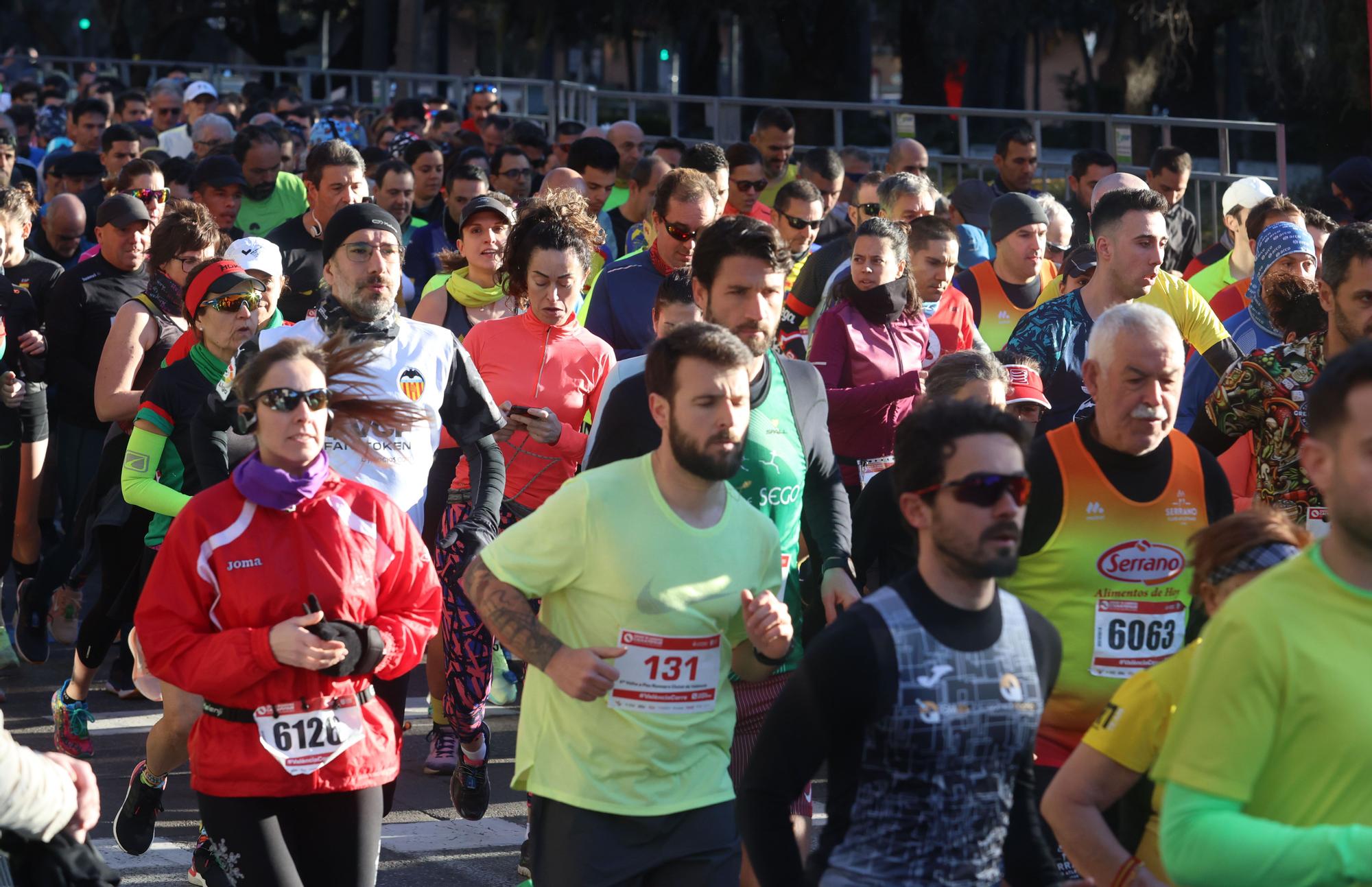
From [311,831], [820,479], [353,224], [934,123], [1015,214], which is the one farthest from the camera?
[934,123]

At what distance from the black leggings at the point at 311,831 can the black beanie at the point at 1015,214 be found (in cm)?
501

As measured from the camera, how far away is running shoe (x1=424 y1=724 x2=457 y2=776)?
6883 millimetres

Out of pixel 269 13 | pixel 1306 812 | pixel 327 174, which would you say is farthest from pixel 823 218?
pixel 269 13

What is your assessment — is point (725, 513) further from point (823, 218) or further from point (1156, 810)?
point (823, 218)

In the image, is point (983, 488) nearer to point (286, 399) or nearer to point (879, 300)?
point (286, 399)

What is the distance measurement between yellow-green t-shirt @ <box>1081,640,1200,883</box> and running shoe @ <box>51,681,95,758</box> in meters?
4.43

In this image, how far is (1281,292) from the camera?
6.32 meters

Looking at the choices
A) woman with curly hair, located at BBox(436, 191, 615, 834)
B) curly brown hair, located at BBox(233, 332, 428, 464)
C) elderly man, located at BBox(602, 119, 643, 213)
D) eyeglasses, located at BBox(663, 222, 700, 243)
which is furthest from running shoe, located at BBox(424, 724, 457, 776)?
elderly man, located at BBox(602, 119, 643, 213)

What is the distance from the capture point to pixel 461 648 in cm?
634

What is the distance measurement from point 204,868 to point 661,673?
2060 millimetres

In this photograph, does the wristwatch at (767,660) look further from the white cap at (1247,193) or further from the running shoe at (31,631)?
the white cap at (1247,193)

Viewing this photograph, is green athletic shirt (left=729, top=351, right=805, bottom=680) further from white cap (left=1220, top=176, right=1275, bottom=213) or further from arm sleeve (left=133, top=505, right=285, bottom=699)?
white cap (left=1220, top=176, right=1275, bottom=213)

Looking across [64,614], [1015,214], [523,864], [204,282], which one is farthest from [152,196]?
[523,864]

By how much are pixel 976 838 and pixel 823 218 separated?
805 centimetres
